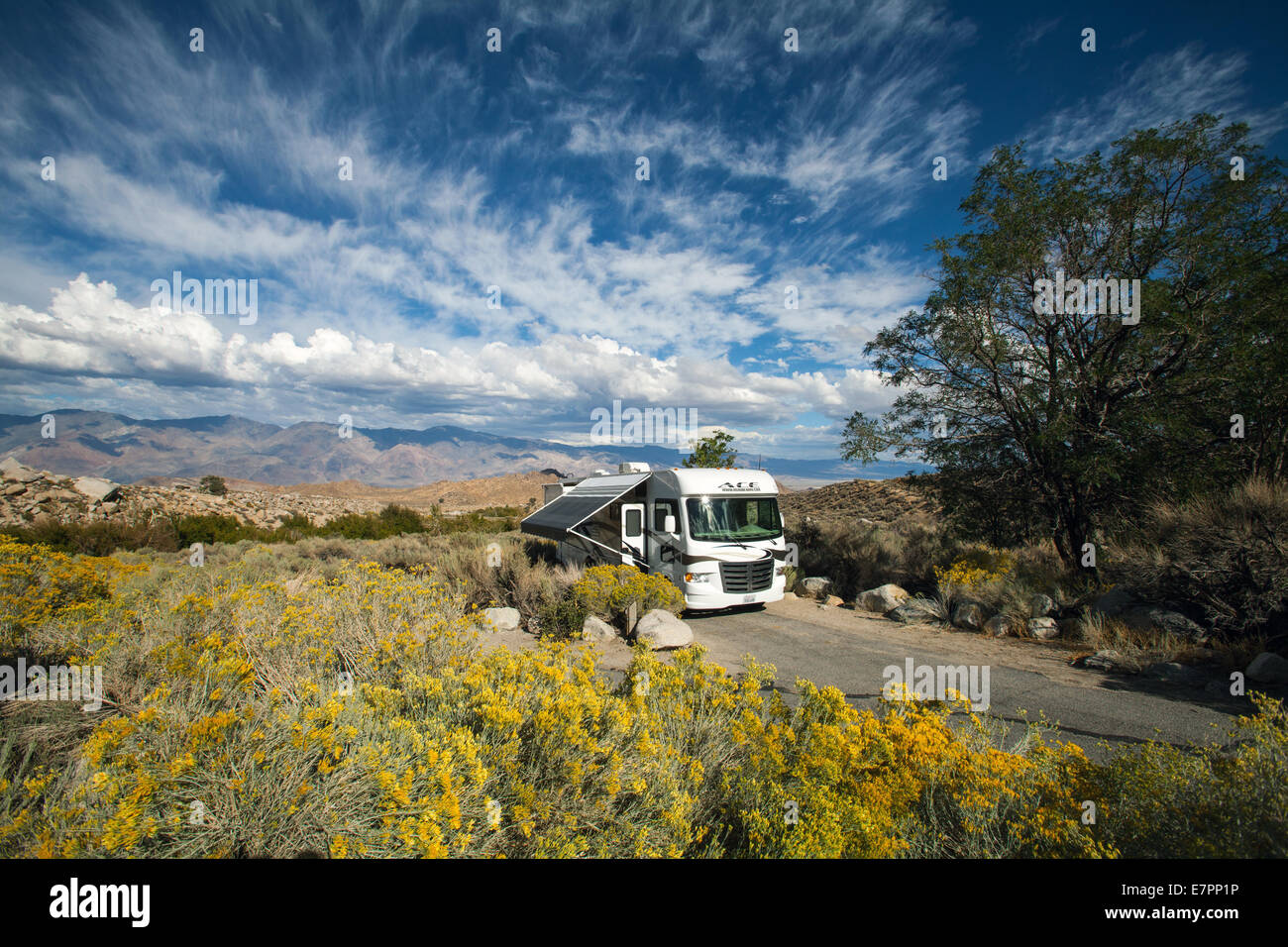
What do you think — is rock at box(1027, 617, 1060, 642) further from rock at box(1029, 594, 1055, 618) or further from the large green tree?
the large green tree

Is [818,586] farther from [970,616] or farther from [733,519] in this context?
[970,616]

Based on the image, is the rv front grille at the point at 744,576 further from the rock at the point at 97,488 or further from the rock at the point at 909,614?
the rock at the point at 97,488

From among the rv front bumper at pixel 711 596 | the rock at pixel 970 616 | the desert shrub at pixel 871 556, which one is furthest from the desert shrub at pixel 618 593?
the desert shrub at pixel 871 556

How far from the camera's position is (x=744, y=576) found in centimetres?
980

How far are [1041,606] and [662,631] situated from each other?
20.7 ft

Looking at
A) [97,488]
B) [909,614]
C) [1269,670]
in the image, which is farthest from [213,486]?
[1269,670]

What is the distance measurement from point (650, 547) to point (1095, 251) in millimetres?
11116

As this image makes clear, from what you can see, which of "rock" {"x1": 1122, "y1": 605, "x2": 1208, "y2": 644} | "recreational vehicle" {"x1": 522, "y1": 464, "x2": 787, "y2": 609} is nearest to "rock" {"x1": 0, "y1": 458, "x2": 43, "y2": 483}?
"recreational vehicle" {"x1": 522, "y1": 464, "x2": 787, "y2": 609}

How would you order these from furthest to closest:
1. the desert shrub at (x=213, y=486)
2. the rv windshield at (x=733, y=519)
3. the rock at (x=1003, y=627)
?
the desert shrub at (x=213, y=486)
the rv windshield at (x=733, y=519)
the rock at (x=1003, y=627)

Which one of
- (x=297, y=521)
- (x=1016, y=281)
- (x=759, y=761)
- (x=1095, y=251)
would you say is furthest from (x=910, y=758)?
(x=297, y=521)

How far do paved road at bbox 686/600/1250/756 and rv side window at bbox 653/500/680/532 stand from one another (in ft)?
6.30

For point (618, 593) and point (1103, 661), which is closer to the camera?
point (1103, 661)

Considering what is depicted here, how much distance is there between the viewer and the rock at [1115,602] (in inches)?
297

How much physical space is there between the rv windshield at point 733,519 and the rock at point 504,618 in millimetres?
3514
